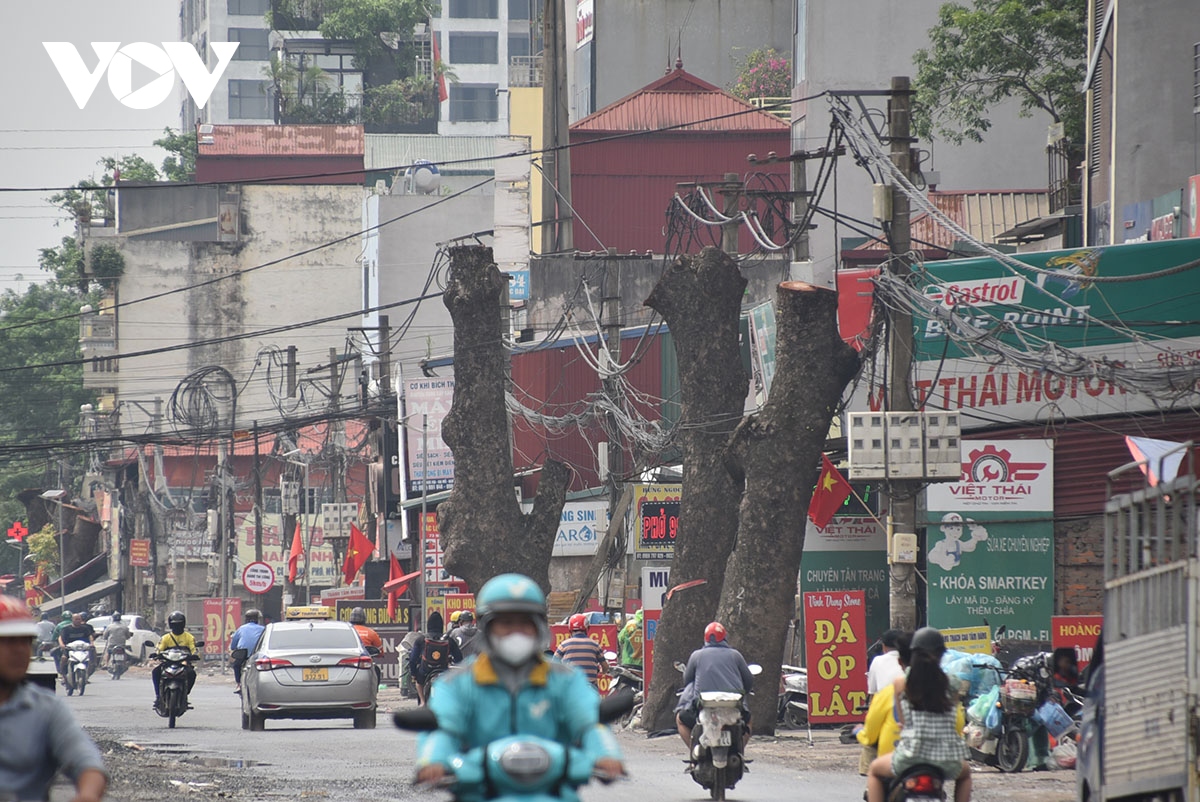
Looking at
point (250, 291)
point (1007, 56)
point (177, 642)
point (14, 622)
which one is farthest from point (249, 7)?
point (14, 622)

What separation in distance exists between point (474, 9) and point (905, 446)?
104 meters

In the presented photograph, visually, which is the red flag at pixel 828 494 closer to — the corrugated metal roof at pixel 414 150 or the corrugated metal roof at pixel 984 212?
the corrugated metal roof at pixel 984 212

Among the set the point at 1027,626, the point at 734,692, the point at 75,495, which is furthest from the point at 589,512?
the point at 75,495

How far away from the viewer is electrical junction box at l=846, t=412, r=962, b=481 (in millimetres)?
19672

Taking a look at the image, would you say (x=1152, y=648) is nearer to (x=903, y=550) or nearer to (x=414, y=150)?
(x=903, y=550)

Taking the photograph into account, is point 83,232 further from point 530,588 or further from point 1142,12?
point 530,588

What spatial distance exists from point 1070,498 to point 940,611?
9.16 feet

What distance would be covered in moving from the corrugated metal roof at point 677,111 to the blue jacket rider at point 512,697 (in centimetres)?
4940

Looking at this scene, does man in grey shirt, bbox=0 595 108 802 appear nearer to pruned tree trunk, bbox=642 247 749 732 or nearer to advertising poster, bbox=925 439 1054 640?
advertising poster, bbox=925 439 1054 640

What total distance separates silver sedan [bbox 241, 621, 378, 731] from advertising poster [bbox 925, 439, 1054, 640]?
757 cm

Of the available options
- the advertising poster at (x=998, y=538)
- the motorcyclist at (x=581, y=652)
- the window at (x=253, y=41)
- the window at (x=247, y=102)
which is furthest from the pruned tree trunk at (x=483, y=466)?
the window at (x=253, y=41)

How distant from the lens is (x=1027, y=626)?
2320 cm

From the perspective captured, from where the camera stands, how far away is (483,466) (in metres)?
28.7

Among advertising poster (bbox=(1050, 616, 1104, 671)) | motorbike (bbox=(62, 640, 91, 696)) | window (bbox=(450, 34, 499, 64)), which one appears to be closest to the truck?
advertising poster (bbox=(1050, 616, 1104, 671))
